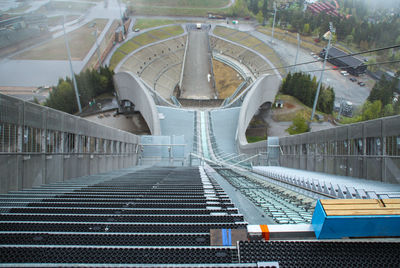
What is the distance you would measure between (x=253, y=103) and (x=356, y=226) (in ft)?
105

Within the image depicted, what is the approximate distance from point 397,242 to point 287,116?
38896 mm

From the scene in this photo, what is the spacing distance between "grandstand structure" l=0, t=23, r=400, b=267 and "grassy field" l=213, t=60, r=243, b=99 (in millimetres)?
29782

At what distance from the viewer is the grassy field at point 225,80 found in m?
50.1

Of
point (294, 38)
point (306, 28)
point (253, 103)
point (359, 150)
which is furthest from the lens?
point (294, 38)

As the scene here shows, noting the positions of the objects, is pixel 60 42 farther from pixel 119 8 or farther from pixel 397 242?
pixel 397 242

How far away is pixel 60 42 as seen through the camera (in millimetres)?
44281

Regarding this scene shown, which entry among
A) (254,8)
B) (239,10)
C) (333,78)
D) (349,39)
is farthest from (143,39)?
(349,39)

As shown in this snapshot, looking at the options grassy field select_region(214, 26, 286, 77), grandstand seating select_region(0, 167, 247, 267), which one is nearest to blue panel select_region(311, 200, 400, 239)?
grandstand seating select_region(0, 167, 247, 267)

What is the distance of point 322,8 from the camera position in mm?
64688

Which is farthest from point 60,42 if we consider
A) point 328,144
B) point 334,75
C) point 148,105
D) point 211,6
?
point 211,6

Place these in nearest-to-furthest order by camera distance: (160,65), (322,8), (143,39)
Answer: (160,65), (143,39), (322,8)

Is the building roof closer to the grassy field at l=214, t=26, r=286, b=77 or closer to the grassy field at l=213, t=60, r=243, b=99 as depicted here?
the grassy field at l=214, t=26, r=286, b=77

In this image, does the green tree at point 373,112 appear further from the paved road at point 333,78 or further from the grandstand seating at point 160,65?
the grandstand seating at point 160,65

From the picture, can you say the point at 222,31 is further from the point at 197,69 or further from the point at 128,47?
the point at 128,47
